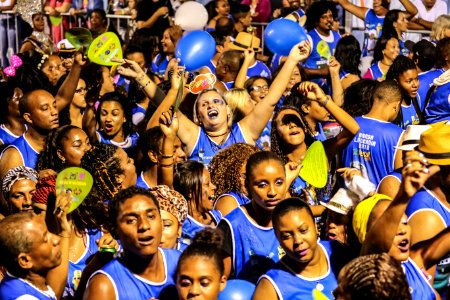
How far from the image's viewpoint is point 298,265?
535 cm

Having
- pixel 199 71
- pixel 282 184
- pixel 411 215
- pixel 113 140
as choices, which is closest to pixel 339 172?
pixel 282 184

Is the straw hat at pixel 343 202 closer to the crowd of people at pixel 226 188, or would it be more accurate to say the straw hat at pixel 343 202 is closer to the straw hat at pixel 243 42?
the crowd of people at pixel 226 188

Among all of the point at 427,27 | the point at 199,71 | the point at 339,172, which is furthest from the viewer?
the point at 427,27

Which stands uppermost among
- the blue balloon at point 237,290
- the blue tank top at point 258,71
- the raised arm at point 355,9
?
the blue balloon at point 237,290

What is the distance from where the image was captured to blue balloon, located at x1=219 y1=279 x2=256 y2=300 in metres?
5.37

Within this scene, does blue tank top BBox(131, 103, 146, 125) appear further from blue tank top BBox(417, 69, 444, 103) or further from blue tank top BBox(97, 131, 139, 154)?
blue tank top BBox(417, 69, 444, 103)

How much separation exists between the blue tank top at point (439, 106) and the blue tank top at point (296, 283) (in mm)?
4076

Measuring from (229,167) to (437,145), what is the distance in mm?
1834

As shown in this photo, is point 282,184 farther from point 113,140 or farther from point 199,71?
point 199,71

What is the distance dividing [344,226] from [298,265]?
0.62 meters

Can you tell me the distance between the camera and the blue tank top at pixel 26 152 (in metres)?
7.63

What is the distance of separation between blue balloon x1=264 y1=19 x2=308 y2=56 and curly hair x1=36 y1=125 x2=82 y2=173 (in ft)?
9.85

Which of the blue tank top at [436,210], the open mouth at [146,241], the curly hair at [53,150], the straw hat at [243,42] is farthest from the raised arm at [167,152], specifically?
the straw hat at [243,42]

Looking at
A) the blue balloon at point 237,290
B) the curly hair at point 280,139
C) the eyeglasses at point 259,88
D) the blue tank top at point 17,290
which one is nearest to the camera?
the blue tank top at point 17,290
